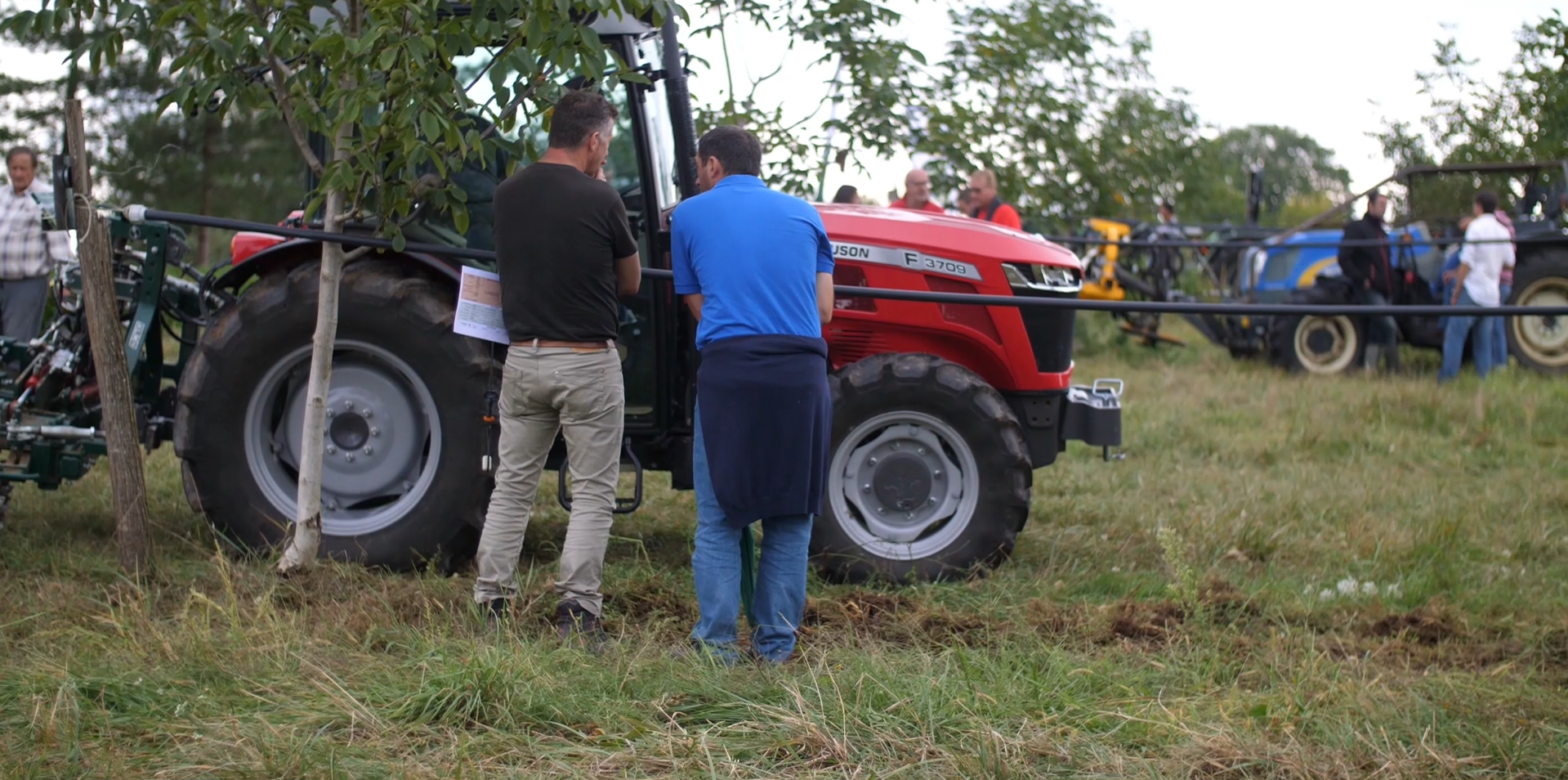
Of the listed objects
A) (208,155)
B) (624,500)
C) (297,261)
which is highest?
(208,155)

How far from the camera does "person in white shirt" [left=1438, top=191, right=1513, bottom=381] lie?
11.6 metres

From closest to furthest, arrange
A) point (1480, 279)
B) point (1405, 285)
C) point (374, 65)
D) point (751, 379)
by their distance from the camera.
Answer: point (751, 379)
point (374, 65)
point (1480, 279)
point (1405, 285)

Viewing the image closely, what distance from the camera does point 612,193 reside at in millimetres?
4289

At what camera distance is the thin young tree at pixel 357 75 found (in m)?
4.28

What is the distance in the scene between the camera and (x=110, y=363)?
4910 mm

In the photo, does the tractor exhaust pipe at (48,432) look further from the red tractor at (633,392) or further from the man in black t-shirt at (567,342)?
the man in black t-shirt at (567,342)

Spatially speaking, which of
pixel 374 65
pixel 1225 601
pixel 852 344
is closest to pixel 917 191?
pixel 852 344

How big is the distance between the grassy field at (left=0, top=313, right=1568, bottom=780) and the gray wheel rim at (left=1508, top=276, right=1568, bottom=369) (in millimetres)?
6408

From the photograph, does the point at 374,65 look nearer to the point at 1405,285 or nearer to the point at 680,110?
the point at 680,110

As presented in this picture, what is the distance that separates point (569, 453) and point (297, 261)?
1.62 meters

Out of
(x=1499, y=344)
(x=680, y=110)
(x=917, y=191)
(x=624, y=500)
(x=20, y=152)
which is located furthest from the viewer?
(x=1499, y=344)

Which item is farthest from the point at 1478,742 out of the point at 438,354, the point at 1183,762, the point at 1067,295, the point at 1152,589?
the point at 438,354

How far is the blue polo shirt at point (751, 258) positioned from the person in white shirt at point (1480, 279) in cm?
906

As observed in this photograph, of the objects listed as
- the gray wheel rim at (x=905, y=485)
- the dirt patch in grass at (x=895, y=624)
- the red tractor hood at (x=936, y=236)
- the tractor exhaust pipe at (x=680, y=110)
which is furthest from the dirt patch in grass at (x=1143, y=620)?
the tractor exhaust pipe at (x=680, y=110)
